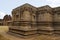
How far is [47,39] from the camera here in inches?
426

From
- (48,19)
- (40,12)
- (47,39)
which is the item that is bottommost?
(47,39)

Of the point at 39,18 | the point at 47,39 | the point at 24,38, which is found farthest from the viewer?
the point at 39,18

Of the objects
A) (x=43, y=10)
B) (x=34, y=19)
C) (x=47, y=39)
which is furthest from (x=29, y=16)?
(x=47, y=39)

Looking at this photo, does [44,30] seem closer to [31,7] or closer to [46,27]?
[46,27]

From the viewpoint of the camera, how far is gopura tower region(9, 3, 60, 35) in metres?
12.9

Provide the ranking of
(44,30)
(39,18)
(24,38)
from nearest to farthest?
1. (24,38)
2. (44,30)
3. (39,18)

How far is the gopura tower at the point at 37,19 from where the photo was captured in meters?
12.9

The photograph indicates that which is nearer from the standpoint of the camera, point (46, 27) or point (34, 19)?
point (46, 27)

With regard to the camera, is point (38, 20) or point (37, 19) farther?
point (37, 19)

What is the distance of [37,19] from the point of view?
45.9 ft

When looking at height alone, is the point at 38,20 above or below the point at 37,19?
below

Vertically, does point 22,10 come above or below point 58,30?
above

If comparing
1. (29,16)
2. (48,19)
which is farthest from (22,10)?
(48,19)

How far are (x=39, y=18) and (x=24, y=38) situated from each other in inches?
141
